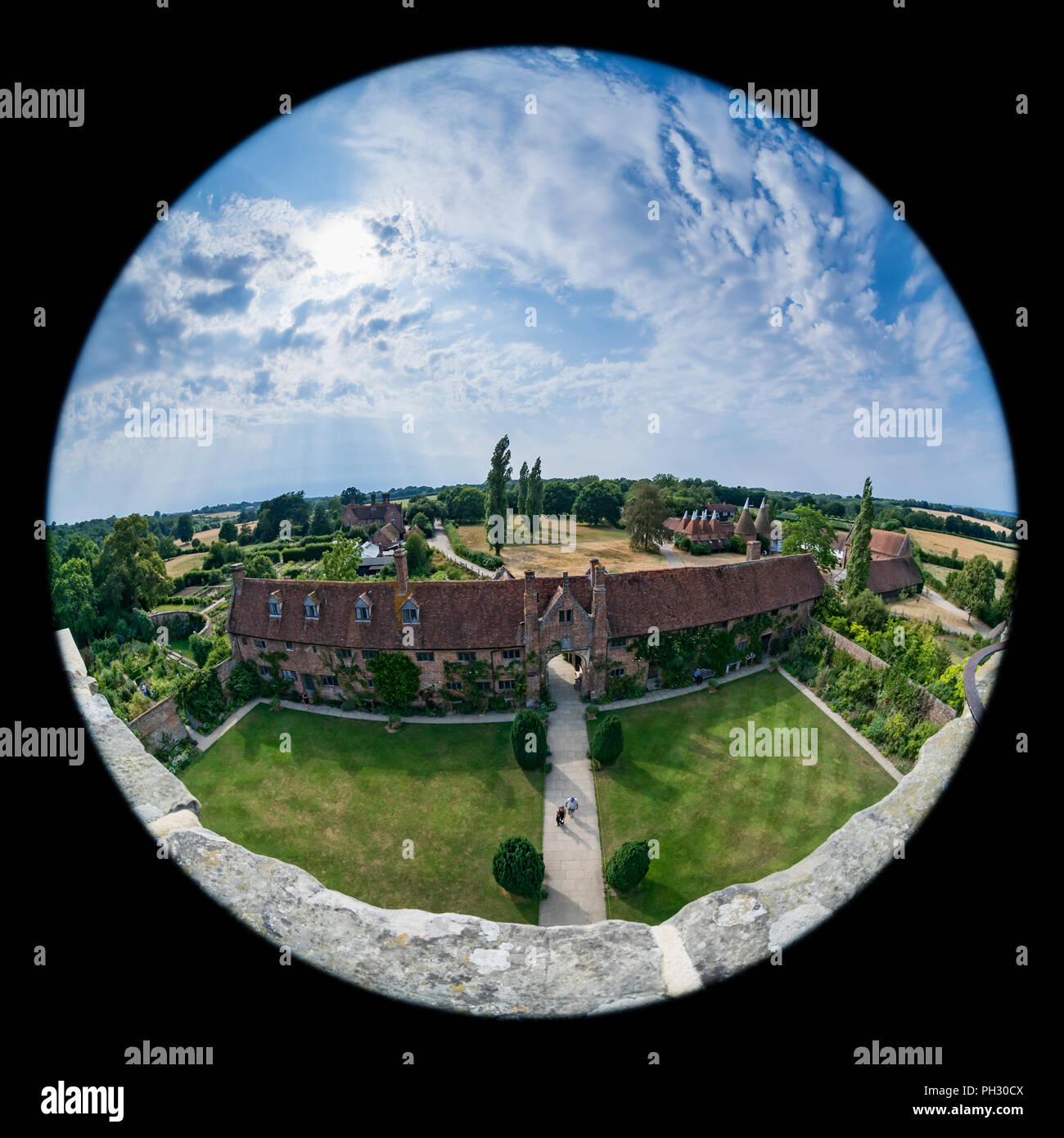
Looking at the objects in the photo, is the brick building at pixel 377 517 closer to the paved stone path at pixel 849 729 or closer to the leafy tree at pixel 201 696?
the leafy tree at pixel 201 696

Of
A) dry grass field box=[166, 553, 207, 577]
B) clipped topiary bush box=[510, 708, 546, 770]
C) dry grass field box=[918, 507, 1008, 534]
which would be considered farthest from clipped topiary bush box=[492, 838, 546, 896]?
dry grass field box=[918, 507, 1008, 534]

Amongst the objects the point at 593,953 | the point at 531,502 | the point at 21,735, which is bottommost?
the point at 593,953

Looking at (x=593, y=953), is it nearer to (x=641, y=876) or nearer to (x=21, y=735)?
(x=21, y=735)

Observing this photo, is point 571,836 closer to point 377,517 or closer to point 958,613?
point 958,613

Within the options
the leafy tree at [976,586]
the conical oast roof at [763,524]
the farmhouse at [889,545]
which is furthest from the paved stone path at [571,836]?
the conical oast roof at [763,524]

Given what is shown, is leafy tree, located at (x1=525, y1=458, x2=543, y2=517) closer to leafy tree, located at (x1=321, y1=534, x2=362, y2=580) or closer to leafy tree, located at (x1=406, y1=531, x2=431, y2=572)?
leafy tree, located at (x1=406, y1=531, x2=431, y2=572)
